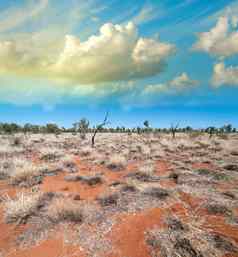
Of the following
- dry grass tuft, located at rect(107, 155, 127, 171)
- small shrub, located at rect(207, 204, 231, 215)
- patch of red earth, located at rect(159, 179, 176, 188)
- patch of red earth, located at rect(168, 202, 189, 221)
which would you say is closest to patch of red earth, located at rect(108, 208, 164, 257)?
patch of red earth, located at rect(168, 202, 189, 221)

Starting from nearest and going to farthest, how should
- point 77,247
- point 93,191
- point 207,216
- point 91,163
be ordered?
point 77,247
point 207,216
point 93,191
point 91,163

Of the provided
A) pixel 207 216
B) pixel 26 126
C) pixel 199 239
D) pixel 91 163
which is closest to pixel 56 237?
pixel 199 239

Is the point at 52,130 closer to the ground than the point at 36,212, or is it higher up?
higher up

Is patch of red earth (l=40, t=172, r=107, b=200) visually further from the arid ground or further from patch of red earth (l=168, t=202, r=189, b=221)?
patch of red earth (l=168, t=202, r=189, b=221)

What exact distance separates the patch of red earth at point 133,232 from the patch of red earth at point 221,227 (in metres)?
1.20

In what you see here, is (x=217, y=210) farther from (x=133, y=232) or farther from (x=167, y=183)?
(x=167, y=183)

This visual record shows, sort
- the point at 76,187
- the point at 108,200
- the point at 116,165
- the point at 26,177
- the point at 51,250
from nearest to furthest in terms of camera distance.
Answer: the point at 51,250
the point at 108,200
the point at 76,187
the point at 26,177
the point at 116,165

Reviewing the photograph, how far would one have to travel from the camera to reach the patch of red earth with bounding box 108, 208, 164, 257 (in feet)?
14.0

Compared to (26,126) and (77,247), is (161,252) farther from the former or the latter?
(26,126)

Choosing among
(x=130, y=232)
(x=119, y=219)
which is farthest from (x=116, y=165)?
(x=130, y=232)

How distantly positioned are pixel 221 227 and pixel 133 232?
7.32 ft

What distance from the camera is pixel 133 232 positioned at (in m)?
4.91

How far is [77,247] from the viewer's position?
173 inches

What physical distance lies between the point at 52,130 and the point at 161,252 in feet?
180
